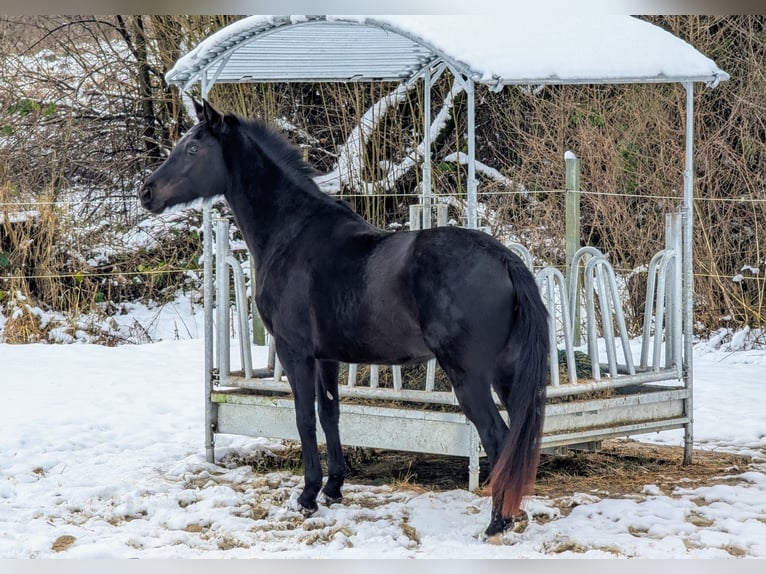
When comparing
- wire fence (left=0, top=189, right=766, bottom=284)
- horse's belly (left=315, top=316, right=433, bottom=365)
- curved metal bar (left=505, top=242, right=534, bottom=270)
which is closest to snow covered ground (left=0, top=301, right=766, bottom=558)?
horse's belly (left=315, top=316, right=433, bottom=365)

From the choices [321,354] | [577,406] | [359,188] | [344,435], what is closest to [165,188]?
[321,354]

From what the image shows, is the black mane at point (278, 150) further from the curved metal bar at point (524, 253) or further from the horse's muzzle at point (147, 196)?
the curved metal bar at point (524, 253)

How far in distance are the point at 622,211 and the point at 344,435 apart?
5272 mm

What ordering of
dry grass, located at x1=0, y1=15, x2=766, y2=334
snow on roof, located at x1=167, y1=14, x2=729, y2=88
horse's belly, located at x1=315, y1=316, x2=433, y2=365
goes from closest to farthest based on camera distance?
horse's belly, located at x1=315, y1=316, x2=433, y2=365 → snow on roof, located at x1=167, y1=14, x2=729, y2=88 → dry grass, located at x1=0, y1=15, x2=766, y2=334

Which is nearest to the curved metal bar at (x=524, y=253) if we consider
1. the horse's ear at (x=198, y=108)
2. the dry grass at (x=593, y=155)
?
the horse's ear at (x=198, y=108)

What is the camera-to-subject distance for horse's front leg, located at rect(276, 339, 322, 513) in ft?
16.1

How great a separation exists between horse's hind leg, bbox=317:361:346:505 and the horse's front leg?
149mm

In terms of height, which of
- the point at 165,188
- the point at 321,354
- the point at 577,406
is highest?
the point at 165,188

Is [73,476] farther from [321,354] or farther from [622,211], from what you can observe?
[622,211]

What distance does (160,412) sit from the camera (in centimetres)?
729

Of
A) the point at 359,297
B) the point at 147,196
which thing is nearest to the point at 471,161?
the point at 359,297

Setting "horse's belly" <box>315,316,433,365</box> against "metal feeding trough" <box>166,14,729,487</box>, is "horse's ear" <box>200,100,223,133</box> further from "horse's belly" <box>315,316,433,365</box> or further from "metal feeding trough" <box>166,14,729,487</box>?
"horse's belly" <box>315,316,433,365</box>

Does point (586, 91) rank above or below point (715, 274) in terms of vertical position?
above

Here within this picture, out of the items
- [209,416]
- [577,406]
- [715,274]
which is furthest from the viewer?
[715,274]
